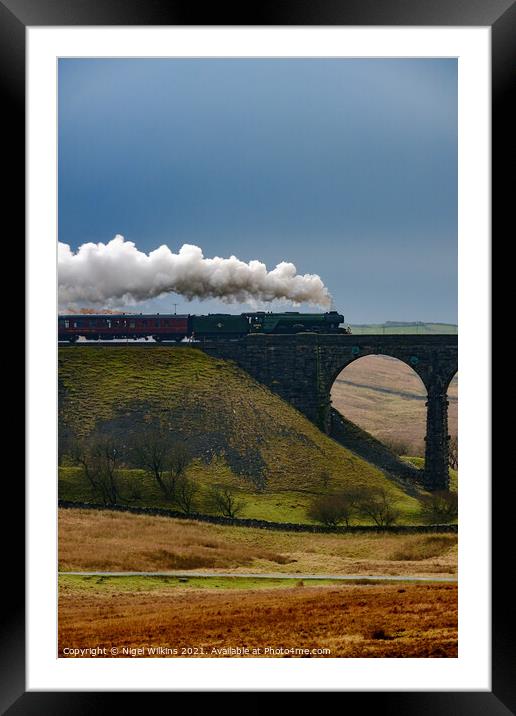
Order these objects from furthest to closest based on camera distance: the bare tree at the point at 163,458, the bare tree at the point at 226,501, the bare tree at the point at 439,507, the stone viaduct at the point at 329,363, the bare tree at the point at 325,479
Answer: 1. the stone viaduct at the point at 329,363
2. the bare tree at the point at 325,479
3. the bare tree at the point at 439,507
4. the bare tree at the point at 163,458
5. the bare tree at the point at 226,501

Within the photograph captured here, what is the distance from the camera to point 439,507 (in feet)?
98.4

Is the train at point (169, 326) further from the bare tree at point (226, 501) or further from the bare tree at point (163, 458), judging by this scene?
the bare tree at point (226, 501)

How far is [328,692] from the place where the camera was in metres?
7.79

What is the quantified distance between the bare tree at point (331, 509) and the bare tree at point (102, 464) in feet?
28.2

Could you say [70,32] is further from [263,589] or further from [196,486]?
[196,486]

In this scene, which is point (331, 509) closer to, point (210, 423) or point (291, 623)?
point (210, 423)

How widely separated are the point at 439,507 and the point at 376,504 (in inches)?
124

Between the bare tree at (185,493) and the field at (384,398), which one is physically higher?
the field at (384,398)

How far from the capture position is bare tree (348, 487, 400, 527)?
91.9 feet

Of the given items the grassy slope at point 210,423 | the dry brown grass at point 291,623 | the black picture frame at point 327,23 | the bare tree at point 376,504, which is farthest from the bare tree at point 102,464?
the black picture frame at point 327,23

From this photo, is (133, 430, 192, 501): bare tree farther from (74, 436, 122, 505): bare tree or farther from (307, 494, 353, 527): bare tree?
(307, 494, 353, 527): bare tree

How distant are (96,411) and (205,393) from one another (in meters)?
5.30

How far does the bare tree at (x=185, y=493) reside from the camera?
90.6 ft

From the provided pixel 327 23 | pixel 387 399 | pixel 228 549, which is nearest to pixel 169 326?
pixel 228 549
